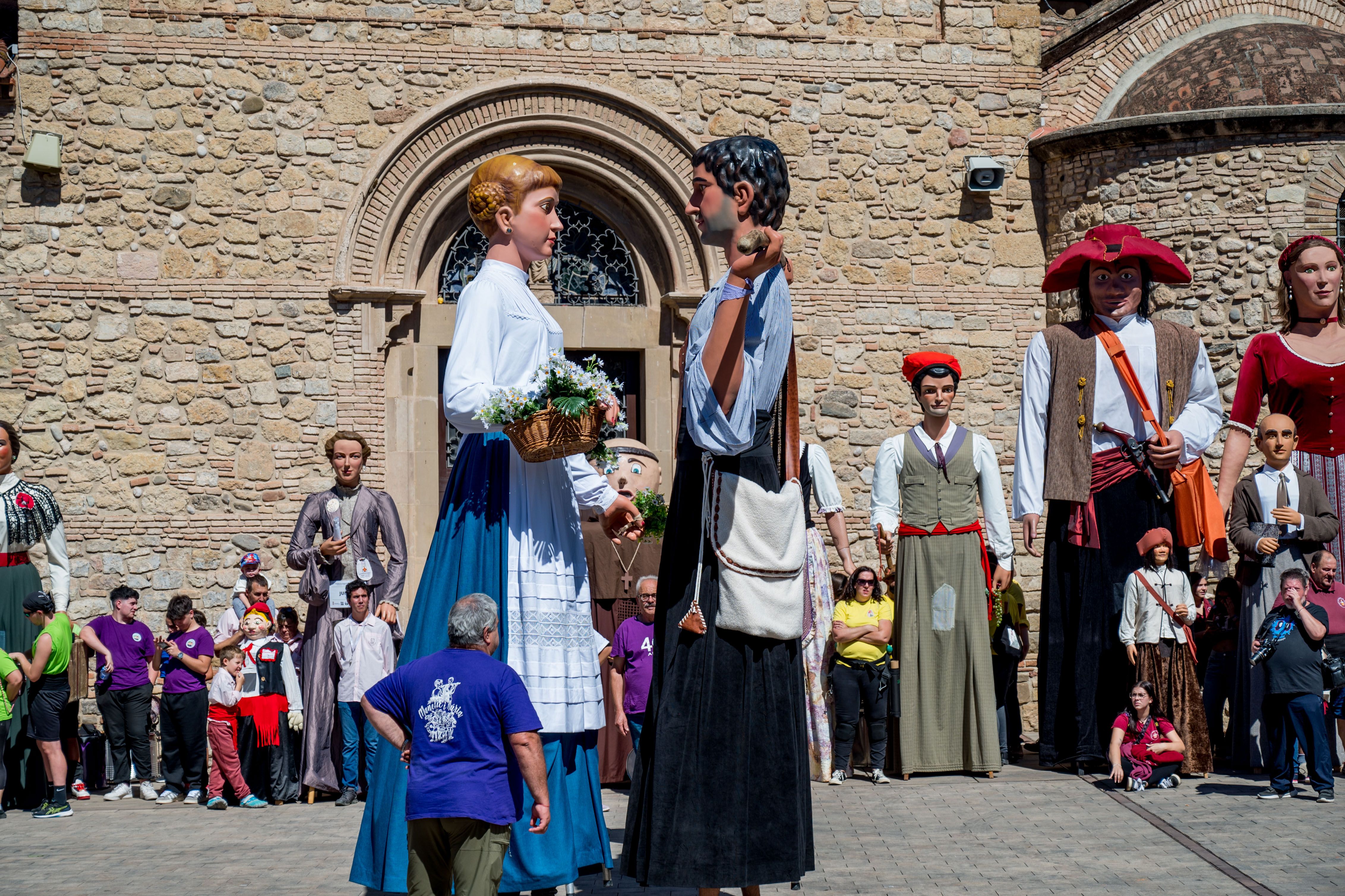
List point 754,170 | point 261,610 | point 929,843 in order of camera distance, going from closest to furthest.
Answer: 1. point 754,170
2. point 929,843
3. point 261,610

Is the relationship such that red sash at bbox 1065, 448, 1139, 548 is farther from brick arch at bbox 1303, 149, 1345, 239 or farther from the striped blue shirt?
brick arch at bbox 1303, 149, 1345, 239

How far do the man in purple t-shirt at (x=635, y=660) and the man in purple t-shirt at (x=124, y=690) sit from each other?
2.79 m

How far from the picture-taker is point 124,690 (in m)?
8.16

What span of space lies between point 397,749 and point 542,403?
3.82 ft

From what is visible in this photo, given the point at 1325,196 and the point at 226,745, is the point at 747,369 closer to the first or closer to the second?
the point at 226,745

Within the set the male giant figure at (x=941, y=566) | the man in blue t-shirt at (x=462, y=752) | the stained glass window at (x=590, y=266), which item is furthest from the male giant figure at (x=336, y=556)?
the stained glass window at (x=590, y=266)

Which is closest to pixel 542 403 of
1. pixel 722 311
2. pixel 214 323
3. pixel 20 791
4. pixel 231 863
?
pixel 722 311

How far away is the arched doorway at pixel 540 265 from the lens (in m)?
11.2

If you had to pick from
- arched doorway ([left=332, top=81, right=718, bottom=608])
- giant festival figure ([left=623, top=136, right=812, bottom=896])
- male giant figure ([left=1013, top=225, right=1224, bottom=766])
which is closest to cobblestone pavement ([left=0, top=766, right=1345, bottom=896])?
male giant figure ([left=1013, top=225, right=1224, bottom=766])

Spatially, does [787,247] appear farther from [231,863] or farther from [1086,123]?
[231,863]

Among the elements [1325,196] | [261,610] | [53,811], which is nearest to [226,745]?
[53,811]

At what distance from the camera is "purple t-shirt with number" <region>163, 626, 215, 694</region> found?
8.00m

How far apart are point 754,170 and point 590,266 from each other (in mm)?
7679

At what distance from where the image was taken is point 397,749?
14.7ft
